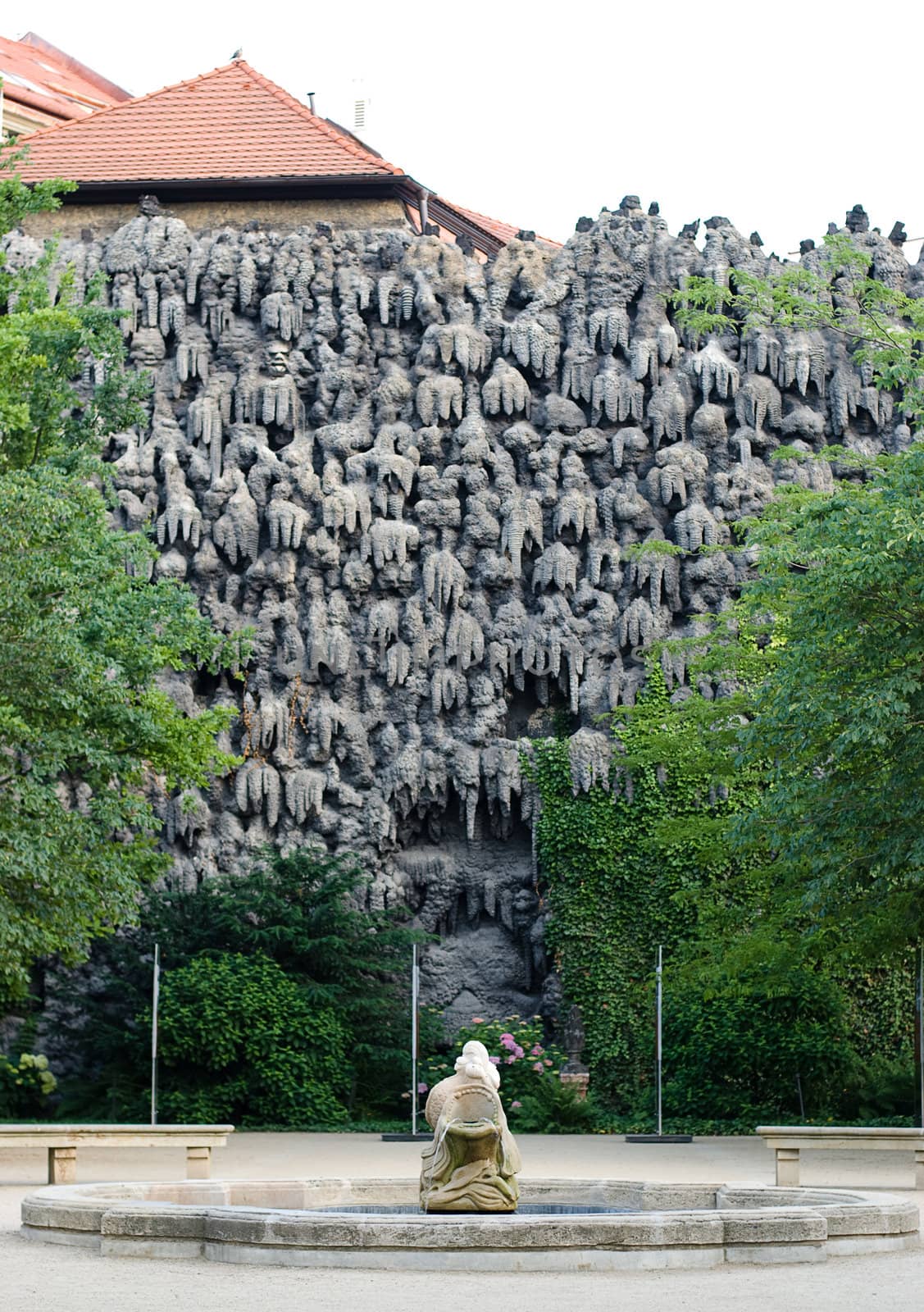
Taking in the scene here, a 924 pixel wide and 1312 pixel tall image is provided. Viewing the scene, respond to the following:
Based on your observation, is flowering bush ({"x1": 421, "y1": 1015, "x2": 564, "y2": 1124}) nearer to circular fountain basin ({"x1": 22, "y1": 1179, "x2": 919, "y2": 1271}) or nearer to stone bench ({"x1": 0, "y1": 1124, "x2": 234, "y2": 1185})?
stone bench ({"x1": 0, "y1": 1124, "x2": 234, "y2": 1185})

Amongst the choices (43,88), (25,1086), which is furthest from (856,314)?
(43,88)

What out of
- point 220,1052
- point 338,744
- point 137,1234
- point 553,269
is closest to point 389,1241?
point 137,1234

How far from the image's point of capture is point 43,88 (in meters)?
39.0

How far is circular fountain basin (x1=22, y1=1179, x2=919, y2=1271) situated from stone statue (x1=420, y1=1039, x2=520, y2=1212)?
0.45 ft

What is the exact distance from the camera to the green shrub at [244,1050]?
2116 cm

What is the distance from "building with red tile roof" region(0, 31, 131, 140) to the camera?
1438 inches

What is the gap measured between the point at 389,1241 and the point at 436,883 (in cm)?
1626

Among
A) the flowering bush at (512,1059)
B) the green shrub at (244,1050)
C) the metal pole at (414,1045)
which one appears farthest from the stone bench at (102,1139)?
the flowering bush at (512,1059)

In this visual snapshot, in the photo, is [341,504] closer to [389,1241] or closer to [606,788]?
[606,788]

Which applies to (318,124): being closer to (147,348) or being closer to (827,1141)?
(147,348)

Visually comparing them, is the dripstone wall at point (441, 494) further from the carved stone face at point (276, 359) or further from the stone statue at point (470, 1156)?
the stone statue at point (470, 1156)

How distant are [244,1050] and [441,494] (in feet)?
28.0

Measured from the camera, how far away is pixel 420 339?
26.7 m

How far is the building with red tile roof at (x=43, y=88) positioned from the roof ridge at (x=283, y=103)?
2.76m
